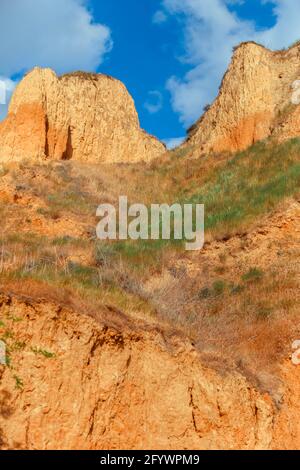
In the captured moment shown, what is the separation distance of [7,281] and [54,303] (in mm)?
851

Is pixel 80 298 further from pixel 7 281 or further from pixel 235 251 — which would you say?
pixel 235 251

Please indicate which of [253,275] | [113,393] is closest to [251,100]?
[253,275]

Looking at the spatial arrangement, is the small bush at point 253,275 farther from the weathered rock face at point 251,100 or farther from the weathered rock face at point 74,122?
the weathered rock face at point 74,122

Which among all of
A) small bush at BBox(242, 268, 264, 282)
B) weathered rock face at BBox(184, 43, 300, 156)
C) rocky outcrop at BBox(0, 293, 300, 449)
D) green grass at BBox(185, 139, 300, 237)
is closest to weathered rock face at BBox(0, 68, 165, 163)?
weathered rock face at BBox(184, 43, 300, 156)

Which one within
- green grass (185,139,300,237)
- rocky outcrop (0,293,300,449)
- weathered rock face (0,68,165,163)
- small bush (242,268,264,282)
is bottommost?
rocky outcrop (0,293,300,449)

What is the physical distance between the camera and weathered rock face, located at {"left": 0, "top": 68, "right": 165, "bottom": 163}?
25812mm

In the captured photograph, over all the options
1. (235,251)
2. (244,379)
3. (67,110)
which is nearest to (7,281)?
(244,379)

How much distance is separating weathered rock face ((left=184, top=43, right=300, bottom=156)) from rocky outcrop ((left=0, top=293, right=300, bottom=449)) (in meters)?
16.7

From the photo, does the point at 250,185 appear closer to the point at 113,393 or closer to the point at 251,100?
the point at 251,100

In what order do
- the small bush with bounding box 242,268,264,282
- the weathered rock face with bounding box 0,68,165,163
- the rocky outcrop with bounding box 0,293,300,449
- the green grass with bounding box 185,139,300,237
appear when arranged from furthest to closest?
the weathered rock face with bounding box 0,68,165,163, the green grass with bounding box 185,139,300,237, the small bush with bounding box 242,268,264,282, the rocky outcrop with bounding box 0,293,300,449

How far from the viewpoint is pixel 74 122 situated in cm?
2900

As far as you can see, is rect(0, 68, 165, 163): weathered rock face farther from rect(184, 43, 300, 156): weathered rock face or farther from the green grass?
the green grass

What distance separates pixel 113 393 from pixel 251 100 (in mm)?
20296
